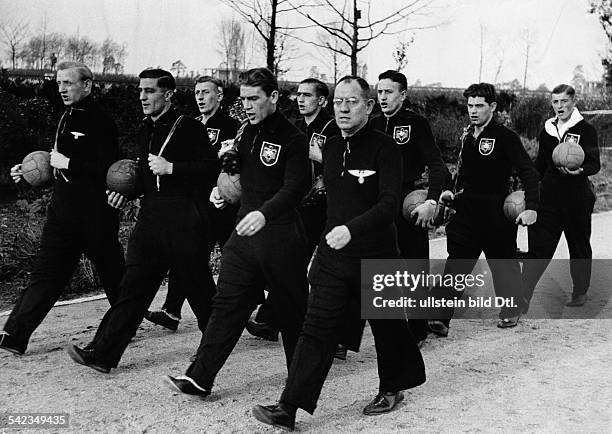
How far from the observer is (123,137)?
39.5ft

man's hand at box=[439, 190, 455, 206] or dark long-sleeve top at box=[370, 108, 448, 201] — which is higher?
dark long-sleeve top at box=[370, 108, 448, 201]

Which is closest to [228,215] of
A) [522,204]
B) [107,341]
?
[107,341]

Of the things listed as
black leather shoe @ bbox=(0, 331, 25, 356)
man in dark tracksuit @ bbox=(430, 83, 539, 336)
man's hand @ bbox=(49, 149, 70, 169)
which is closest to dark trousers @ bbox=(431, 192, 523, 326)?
man in dark tracksuit @ bbox=(430, 83, 539, 336)

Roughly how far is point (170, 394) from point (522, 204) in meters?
3.07

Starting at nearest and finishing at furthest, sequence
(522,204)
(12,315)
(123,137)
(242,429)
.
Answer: (242,429)
(12,315)
(522,204)
(123,137)

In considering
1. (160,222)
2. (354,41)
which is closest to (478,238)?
(160,222)

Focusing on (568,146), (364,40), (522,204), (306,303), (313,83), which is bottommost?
(306,303)

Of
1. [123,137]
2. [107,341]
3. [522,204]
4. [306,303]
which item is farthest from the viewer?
Answer: [123,137]

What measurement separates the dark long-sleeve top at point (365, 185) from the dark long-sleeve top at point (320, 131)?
1738mm

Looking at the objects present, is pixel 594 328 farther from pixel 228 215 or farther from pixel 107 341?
pixel 107 341

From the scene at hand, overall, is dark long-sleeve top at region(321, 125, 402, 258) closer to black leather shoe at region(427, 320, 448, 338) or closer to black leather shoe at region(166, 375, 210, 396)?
black leather shoe at region(166, 375, 210, 396)

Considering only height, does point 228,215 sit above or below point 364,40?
below

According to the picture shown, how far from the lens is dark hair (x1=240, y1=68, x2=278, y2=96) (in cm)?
496

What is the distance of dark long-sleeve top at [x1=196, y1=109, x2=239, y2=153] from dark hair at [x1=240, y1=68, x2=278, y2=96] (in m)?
2.01
